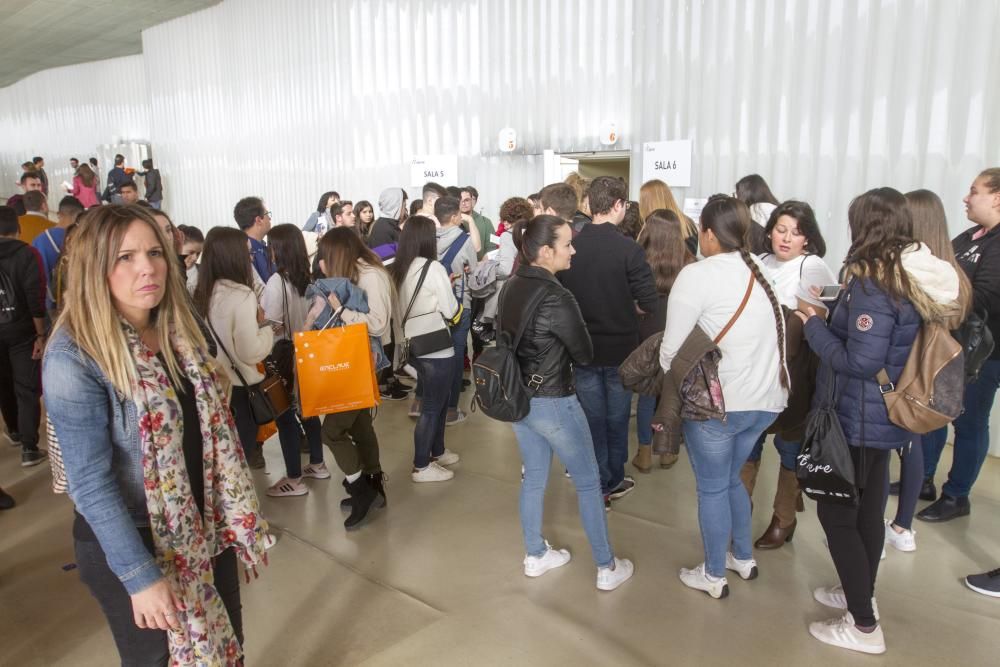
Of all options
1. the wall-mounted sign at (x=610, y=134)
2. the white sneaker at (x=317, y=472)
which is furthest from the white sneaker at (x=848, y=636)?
the wall-mounted sign at (x=610, y=134)

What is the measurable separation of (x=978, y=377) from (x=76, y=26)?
16.0m

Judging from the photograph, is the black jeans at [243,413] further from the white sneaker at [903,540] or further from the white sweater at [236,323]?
the white sneaker at [903,540]

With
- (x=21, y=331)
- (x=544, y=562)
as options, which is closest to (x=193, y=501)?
(x=544, y=562)

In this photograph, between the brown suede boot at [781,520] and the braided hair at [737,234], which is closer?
the braided hair at [737,234]

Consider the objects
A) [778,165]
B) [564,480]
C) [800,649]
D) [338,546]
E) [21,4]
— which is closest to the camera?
[800,649]

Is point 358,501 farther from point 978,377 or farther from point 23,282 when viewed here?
point 978,377

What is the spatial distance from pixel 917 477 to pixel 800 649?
3.72 ft

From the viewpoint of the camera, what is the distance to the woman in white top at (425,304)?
400cm

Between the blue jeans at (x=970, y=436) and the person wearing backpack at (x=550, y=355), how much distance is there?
2115 millimetres

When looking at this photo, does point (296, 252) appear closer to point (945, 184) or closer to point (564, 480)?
point (564, 480)

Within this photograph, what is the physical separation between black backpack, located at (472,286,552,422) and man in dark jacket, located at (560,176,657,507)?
827 millimetres

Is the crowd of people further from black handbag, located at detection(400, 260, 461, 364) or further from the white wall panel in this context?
the white wall panel

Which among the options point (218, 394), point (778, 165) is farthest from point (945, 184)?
point (218, 394)

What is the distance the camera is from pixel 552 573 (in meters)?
3.22
